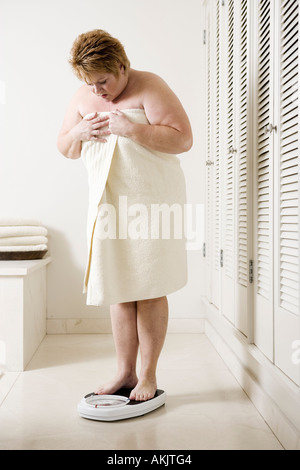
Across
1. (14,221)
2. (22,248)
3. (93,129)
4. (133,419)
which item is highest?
(93,129)

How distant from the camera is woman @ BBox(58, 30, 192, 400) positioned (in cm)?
136

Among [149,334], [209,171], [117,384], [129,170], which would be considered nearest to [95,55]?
[129,170]

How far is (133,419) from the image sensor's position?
133cm

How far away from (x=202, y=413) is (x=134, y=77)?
988 mm

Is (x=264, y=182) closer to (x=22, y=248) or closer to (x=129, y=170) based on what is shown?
(x=129, y=170)

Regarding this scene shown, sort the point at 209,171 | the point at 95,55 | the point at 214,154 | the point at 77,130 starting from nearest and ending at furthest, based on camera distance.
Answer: the point at 95,55
the point at 77,130
the point at 214,154
the point at 209,171

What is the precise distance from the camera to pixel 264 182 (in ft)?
4.75

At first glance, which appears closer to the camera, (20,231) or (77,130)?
(77,130)

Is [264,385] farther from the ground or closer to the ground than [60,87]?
closer to the ground

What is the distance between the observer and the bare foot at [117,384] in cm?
144

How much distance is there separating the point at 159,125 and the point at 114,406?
789 mm

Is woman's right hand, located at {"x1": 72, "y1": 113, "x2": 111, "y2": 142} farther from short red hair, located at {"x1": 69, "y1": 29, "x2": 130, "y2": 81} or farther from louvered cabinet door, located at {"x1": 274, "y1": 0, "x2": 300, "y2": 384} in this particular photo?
louvered cabinet door, located at {"x1": 274, "y1": 0, "x2": 300, "y2": 384}

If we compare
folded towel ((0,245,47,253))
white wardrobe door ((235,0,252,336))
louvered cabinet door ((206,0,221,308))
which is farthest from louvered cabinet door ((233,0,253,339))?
folded towel ((0,245,47,253))

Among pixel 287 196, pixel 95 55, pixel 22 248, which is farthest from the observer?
pixel 22 248
